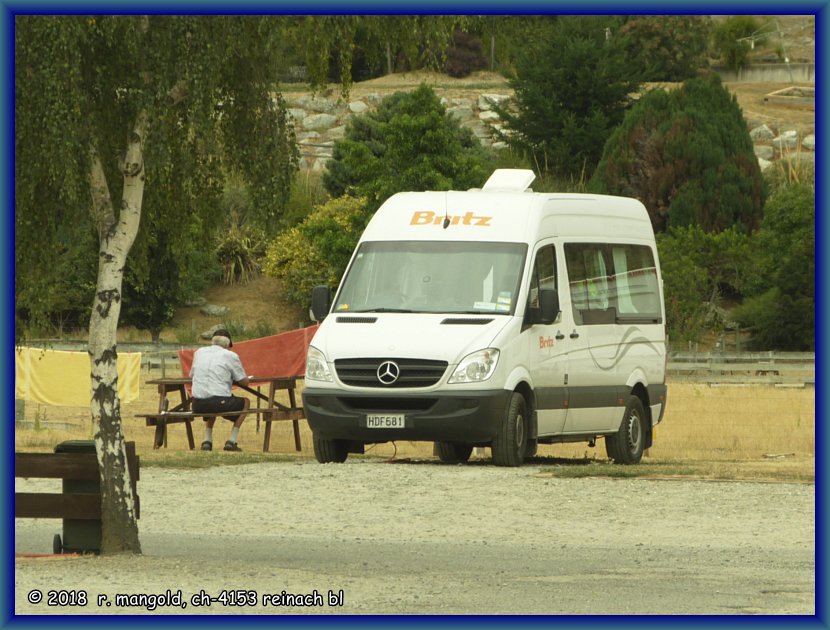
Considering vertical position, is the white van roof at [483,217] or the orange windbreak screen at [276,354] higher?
the white van roof at [483,217]

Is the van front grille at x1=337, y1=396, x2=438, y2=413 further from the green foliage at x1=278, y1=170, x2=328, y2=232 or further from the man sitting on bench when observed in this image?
the green foliage at x1=278, y1=170, x2=328, y2=232

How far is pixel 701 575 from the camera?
37.8 feet

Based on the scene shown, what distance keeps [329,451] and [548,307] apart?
109 inches

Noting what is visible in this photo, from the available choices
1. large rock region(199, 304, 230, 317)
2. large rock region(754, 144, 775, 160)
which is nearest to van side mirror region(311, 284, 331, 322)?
large rock region(199, 304, 230, 317)

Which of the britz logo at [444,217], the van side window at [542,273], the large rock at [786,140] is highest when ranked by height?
the large rock at [786,140]

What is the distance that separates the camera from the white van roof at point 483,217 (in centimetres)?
1905

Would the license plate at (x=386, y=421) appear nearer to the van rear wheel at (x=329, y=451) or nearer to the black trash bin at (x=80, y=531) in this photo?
the van rear wheel at (x=329, y=451)

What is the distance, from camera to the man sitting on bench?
2119 centimetres

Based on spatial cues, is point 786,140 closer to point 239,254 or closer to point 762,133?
point 762,133

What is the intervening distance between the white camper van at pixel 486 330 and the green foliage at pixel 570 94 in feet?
130

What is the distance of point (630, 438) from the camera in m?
21.0

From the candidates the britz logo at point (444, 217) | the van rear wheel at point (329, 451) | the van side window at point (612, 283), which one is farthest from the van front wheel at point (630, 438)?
the van rear wheel at point (329, 451)

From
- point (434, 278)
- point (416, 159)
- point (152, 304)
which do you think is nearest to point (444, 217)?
point (434, 278)

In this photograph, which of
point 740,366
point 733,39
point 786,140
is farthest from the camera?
point 733,39
